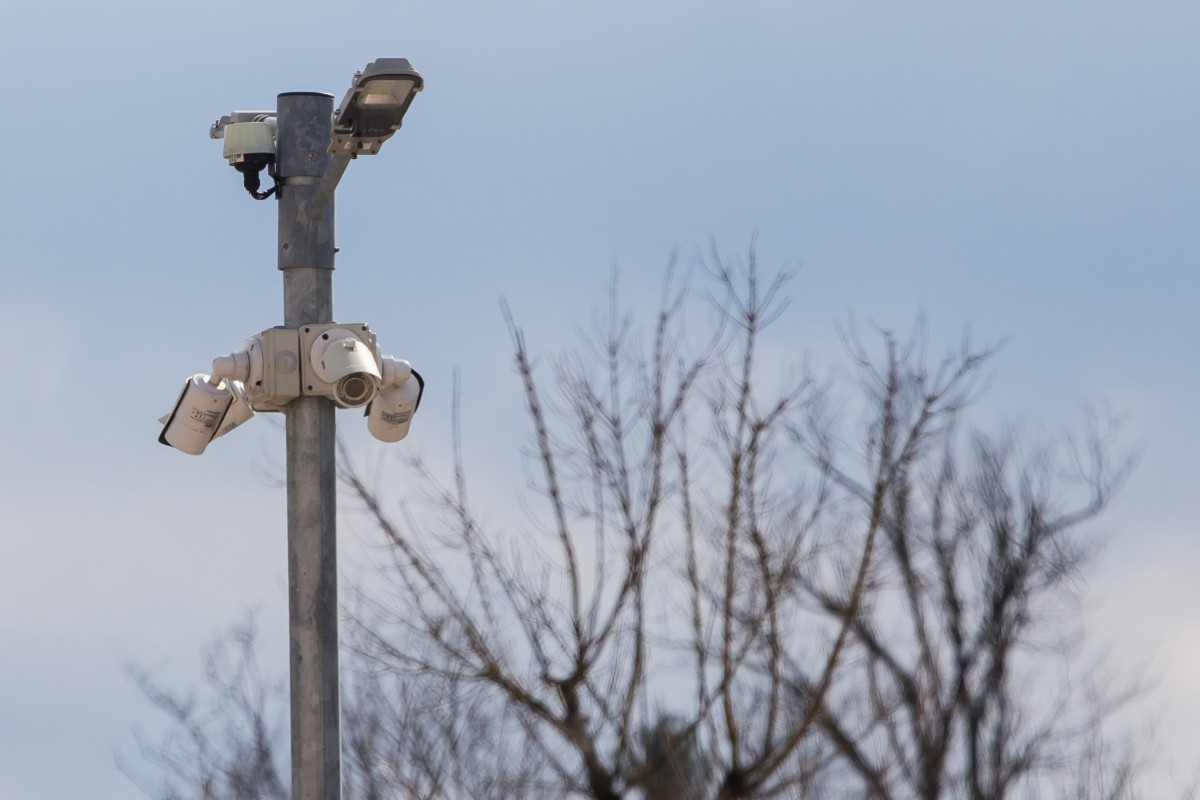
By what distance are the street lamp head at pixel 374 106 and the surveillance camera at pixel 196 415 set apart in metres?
0.93

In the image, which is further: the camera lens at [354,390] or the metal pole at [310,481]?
the camera lens at [354,390]

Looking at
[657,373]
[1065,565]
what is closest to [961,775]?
[1065,565]

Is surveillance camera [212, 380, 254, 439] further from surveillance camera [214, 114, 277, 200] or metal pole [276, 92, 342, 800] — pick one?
surveillance camera [214, 114, 277, 200]

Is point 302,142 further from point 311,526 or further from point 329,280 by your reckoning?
point 311,526

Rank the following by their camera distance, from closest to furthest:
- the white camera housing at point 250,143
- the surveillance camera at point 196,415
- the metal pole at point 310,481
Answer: the metal pole at point 310,481 → the surveillance camera at point 196,415 → the white camera housing at point 250,143

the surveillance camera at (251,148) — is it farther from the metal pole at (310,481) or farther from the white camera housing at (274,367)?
the white camera housing at (274,367)

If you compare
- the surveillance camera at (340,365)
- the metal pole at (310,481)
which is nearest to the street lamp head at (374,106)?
the metal pole at (310,481)

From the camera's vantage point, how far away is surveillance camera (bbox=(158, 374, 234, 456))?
Answer: 5766 millimetres

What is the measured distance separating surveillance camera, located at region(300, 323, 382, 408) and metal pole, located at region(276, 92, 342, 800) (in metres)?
0.08

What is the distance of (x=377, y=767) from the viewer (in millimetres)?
12445

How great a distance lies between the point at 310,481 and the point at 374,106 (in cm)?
124

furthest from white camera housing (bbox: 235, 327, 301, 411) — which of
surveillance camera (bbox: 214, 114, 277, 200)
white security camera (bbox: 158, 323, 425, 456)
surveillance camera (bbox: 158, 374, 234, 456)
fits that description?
surveillance camera (bbox: 214, 114, 277, 200)

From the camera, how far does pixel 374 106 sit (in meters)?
5.39

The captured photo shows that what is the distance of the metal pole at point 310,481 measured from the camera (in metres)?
5.49
